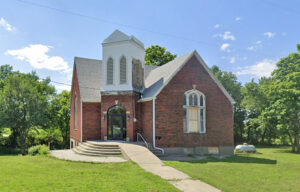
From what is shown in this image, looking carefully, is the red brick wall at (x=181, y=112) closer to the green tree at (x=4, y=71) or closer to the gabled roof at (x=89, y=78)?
the gabled roof at (x=89, y=78)

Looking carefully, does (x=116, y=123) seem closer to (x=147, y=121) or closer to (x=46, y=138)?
(x=147, y=121)

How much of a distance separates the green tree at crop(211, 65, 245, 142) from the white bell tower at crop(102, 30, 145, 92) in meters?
27.1

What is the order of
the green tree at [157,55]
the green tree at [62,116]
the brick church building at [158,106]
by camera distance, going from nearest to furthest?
the brick church building at [158,106] < the green tree at [62,116] < the green tree at [157,55]

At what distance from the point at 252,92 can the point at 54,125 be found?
3062cm

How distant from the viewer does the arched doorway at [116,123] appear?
18.4 meters

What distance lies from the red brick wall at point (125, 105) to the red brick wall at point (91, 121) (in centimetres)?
102

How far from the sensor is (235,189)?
25.5 feet

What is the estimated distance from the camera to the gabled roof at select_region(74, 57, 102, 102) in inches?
766

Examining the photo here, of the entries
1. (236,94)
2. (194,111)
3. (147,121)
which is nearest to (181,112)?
(194,111)

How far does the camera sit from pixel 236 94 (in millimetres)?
42281

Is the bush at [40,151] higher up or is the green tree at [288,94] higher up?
the green tree at [288,94]

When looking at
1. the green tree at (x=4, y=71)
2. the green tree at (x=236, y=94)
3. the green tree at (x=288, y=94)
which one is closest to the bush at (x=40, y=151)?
the green tree at (x=288, y=94)

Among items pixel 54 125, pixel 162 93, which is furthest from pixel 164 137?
pixel 54 125

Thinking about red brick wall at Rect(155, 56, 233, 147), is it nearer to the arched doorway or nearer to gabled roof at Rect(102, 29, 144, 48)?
the arched doorway
